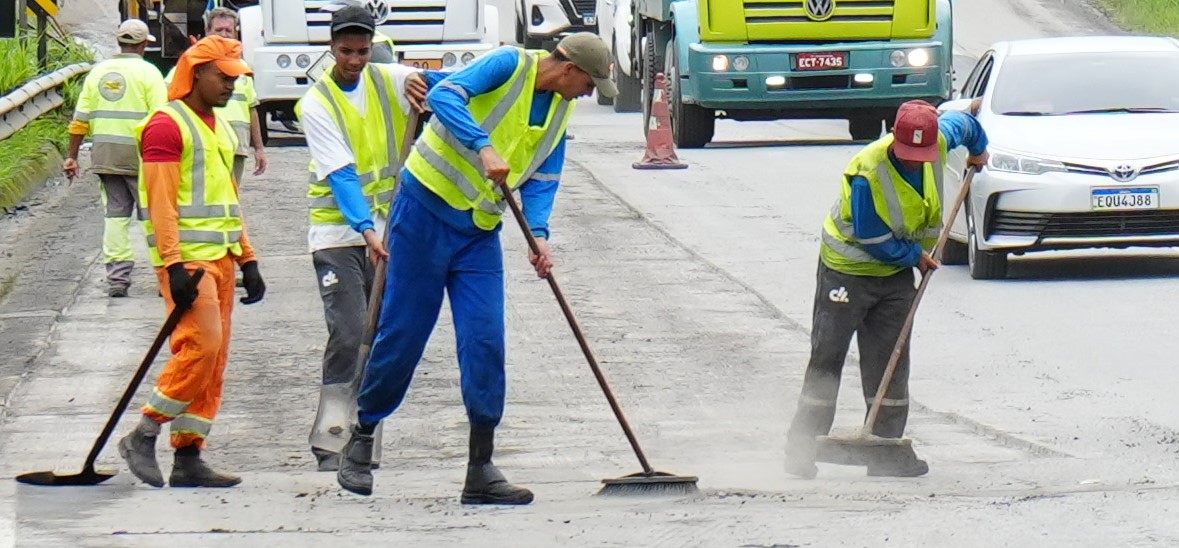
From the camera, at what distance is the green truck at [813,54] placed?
2081cm

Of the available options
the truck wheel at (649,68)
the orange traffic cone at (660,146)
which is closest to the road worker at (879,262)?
the orange traffic cone at (660,146)

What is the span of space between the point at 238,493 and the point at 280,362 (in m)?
3.24

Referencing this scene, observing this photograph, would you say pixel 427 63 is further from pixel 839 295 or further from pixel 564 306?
pixel 564 306

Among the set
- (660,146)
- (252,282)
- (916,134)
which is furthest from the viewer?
(660,146)

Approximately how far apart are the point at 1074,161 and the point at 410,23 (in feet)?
31.7

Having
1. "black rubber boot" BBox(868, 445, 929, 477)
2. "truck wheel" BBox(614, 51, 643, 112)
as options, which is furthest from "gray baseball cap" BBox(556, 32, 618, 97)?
"truck wheel" BBox(614, 51, 643, 112)

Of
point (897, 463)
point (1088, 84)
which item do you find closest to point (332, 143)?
point (897, 463)

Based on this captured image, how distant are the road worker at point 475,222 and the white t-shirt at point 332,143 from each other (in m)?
0.87

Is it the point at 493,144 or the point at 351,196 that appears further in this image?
the point at 351,196

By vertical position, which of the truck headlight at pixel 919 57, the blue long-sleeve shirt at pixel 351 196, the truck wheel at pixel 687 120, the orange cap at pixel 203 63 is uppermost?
the orange cap at pixel 203 63

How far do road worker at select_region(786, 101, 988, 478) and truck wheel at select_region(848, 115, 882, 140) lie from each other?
1386cm

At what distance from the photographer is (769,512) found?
7023mm

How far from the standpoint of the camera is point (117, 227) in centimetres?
1309

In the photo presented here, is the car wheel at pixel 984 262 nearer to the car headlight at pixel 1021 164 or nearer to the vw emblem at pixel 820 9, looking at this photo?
the car headlight at pixel 1021 164
